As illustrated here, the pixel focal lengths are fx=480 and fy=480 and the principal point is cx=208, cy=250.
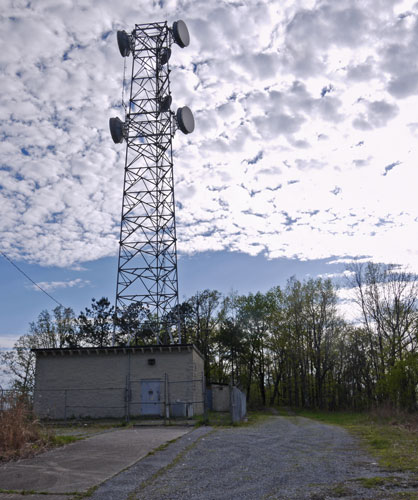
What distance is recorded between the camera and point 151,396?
23.2 m

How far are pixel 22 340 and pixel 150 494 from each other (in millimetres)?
39855

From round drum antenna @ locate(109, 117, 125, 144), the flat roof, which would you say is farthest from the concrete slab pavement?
round drum antenna @ locate(109, 117, 125, 144)

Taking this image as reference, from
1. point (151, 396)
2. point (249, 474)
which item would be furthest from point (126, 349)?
point (249, 474)

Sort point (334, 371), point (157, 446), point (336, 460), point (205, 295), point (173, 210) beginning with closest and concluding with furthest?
point (336, 460) < point (157, 446) < point (173, 210) < point (334, 371) < point (205, 295)

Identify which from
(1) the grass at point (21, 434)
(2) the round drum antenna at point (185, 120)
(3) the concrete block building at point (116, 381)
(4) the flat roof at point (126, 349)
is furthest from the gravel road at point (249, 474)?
(2) the round drum antenna at point (185, 120)

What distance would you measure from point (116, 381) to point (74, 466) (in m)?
15.2

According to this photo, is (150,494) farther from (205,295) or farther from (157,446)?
(205,295)

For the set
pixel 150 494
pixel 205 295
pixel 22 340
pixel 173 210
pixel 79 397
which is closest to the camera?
pixel 150 494

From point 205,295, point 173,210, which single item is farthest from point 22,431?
point 205,295

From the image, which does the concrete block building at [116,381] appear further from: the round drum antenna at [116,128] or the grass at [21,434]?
the round drum antenna at [116,128]

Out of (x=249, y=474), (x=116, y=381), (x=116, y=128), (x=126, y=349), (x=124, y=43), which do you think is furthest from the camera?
(x=124, y=43)

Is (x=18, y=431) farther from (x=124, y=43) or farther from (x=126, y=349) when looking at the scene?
(x=124, y=43)

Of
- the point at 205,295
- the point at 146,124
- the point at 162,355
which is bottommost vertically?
the point at 162,355

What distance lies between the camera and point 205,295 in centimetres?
5272
